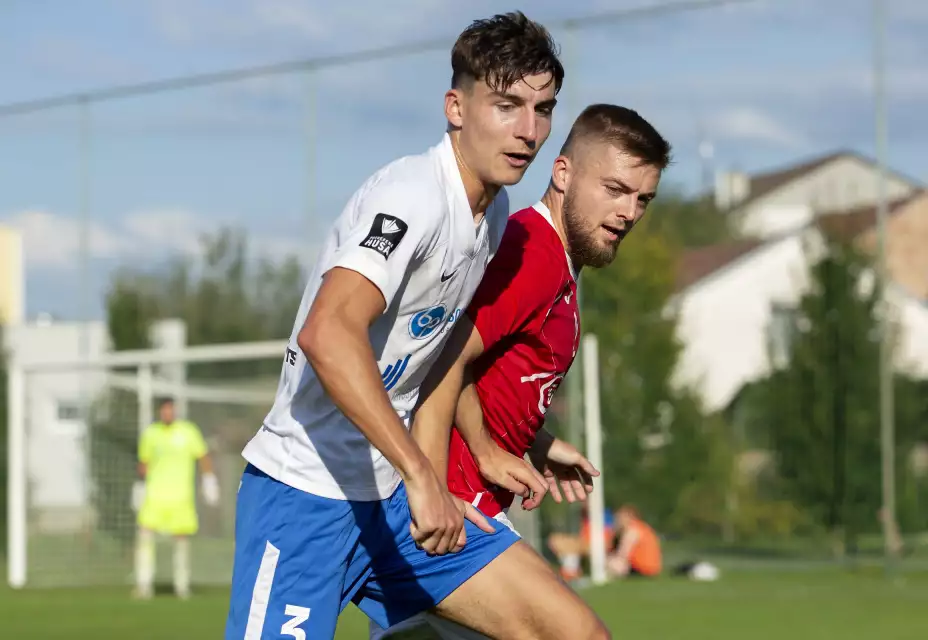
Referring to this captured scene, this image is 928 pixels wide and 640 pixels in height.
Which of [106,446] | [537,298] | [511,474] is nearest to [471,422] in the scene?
[511,474]

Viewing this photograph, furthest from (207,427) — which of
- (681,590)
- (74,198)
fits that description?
(681,590)

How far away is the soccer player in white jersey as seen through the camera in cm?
389

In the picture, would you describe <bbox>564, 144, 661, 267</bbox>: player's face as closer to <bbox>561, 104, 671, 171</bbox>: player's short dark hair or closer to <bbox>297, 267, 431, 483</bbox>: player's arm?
<bbox>561, 104, 671, 171</bbox>: player's short dark hair

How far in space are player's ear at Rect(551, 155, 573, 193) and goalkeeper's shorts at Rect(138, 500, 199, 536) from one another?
37.0 ft

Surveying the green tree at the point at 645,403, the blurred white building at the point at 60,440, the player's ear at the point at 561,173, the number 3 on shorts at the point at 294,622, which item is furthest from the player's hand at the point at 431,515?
the blurred white building at the point at 60,440

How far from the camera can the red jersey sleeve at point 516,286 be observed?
454 centimetres

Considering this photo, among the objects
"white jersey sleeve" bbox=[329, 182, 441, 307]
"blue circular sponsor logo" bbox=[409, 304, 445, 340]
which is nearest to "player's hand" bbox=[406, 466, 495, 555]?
"white jersey sleeve" bbox=[329, 182, 441, 307]

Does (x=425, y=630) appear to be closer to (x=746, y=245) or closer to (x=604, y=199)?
(x=604, y=199)

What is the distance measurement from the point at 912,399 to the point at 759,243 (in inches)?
153

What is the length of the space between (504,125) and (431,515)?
1104mm

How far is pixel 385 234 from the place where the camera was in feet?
12.1

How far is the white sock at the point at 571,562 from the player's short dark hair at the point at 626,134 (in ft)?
37.7

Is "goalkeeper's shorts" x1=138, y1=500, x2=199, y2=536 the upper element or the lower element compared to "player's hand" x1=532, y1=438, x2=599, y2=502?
lower

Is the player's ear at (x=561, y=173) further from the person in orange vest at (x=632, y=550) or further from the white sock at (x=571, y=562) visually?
the person in orange vest at (x=632, y=550)
